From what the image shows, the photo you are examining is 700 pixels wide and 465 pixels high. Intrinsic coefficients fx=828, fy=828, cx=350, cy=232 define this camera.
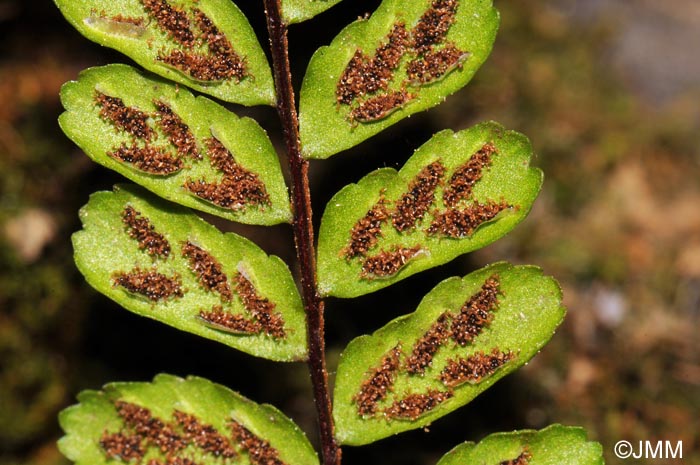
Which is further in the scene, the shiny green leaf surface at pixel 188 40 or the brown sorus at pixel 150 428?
the brown sorus at pixel 150 428

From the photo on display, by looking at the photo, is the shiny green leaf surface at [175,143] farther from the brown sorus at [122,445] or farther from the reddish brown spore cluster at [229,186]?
the brown sorus at [122,445]

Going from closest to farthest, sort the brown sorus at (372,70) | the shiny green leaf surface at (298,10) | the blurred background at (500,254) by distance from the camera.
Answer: the shiny green leaf surface at (298,10) < the brown sorus at (372,70) < the blurred background at (500,254)

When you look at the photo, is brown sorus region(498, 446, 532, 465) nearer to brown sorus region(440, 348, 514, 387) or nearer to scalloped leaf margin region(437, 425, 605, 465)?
scalloped leaf margin region(437, 425, 605, 465)

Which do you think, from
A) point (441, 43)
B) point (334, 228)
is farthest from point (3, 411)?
point (441, 43)

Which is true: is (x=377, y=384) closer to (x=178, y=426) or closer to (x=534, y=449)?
(x=534, y=449)

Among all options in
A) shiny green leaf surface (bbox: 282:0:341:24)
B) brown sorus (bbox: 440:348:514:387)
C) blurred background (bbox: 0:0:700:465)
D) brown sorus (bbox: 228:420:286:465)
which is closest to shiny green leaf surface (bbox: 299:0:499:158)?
shiny green leaf surface (bbox: 282:0:341:24)

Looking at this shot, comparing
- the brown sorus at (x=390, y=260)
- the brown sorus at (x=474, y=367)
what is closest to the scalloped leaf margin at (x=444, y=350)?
the brown sorus at (x=474, y=367)

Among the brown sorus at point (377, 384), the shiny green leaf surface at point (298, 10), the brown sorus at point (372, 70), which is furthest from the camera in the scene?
the brown sorus at point (377, 384)
